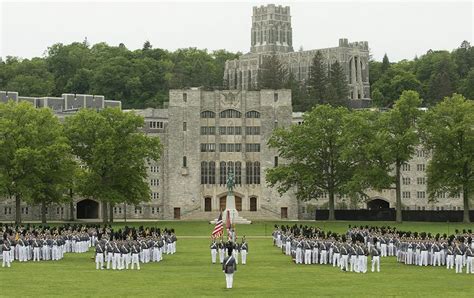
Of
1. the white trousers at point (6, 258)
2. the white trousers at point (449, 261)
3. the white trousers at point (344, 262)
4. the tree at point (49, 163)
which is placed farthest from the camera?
the tree at point (49, 163)

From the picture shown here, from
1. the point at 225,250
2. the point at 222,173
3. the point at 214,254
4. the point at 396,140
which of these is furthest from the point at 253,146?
the point at 225,250

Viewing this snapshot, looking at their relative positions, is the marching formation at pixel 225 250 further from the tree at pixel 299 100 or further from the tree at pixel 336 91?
the tree at pixel 336 91

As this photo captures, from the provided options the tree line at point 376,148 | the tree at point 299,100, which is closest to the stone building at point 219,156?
the tree line at point 376,148

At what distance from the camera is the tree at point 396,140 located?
108062 millimetres

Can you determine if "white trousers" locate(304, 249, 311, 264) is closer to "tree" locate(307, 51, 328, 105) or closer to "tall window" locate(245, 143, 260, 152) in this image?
"tall window" locate(245, 143, 260, 152)

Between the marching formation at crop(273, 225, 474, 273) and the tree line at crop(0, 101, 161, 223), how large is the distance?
43.8m

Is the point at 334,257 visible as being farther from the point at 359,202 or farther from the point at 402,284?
the point at 359,202

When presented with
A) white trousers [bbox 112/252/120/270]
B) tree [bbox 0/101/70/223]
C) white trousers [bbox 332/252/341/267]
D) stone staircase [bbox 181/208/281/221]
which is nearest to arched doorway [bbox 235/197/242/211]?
stone staircase [bbox 181/208/281/221]

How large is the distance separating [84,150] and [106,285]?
67442 mm

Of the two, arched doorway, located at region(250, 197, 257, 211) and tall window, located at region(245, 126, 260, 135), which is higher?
tall window, located at region(245, 126, 260, 135)

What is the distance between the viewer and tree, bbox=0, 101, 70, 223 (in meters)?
101

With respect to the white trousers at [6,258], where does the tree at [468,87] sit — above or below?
above

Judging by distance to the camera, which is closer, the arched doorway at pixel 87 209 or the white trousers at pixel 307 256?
the white trousers at pixel 307 256

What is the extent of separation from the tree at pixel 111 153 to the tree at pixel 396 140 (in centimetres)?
2287
